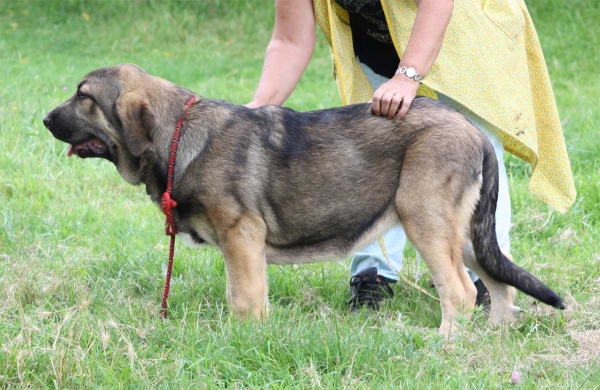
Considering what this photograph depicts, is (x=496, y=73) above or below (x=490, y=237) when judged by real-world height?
above

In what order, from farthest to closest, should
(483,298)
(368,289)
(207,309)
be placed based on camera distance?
(483,298), (368,289), (207,309)

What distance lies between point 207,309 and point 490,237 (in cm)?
144

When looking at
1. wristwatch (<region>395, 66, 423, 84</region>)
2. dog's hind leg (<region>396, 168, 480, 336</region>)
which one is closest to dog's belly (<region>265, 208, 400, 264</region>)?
dog's hind leg (<region>396, 168, 480, 336</region>)

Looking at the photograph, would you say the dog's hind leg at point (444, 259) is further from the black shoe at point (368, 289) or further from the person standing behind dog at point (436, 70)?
the black shoe at point (368, 289)

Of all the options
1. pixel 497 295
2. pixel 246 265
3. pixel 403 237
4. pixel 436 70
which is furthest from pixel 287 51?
pixel 497 295

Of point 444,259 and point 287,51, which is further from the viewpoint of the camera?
point 287,51

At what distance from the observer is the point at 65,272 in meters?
4.67

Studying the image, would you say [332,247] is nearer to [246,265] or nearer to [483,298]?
[246,265]

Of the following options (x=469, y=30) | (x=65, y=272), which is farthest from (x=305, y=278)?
(x=469, y=30)

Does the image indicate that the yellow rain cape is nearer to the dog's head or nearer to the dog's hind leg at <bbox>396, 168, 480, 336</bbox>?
the dog's hind leg at <bbox>396, 168, 480, 336</bbox>

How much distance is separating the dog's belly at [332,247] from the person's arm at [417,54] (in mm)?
502

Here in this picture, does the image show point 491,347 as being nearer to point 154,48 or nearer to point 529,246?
point 529,246

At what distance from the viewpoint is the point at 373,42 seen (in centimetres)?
471

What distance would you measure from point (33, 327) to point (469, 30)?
2.52m
